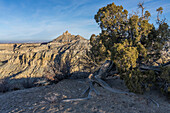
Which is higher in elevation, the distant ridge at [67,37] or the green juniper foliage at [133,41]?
the distant ridge at [67,37]

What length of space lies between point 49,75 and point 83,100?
22.1 ft

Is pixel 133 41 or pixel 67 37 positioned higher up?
pixel 67 37

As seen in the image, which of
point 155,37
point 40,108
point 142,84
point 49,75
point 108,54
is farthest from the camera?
point 49,75

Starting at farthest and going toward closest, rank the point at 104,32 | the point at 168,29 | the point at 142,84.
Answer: the point at 104,32
the point at 168,29
the point at 142,84

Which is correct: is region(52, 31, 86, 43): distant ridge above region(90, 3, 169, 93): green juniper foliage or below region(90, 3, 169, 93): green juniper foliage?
above

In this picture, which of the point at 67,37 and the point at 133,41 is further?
the point at 67,37

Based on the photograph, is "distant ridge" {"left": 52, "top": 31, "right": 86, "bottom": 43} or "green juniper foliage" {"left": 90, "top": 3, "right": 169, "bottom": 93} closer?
"green juniper foliage" {"left": 90, "top": 3, "right": 169, "bottom": 93}

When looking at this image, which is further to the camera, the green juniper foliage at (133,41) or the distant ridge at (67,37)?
the distant ridge at (67,37)

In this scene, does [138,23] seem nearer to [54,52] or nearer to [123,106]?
[123,106]

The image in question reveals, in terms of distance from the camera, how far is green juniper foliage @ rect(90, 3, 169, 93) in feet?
18.9

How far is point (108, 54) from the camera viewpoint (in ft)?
31.7

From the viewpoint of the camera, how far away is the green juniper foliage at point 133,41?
5.76 metres

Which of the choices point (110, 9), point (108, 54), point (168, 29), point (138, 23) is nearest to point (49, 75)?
point (108, 54)

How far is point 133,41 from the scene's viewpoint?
717 cm
